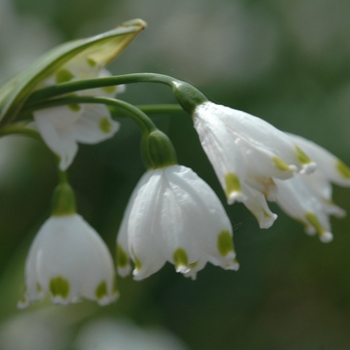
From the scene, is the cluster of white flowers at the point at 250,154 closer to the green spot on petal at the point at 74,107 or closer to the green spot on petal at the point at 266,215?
the green spot on petal at the point at 266,215

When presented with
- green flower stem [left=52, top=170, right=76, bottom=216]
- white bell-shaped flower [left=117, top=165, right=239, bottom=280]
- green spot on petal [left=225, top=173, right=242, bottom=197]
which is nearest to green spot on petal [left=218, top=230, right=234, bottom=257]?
white bell-shaped flower [left=117, top=165, right=239, bottom=280]

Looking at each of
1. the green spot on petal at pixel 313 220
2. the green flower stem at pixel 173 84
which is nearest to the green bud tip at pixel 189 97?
the green flower stem at pixel 173 84

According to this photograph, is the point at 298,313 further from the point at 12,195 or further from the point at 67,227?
the point at 67,227

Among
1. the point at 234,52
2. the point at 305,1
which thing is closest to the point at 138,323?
the point at 234,52

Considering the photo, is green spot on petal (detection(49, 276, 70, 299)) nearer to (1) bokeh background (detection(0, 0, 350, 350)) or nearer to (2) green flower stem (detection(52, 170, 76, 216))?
(2) green flower stem (detection(52, 170, 76, 216))

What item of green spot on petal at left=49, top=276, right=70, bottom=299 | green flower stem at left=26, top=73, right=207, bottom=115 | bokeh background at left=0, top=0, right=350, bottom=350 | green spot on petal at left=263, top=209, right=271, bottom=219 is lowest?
bokeh background at left=0, top=0, right=350, bottom=350
